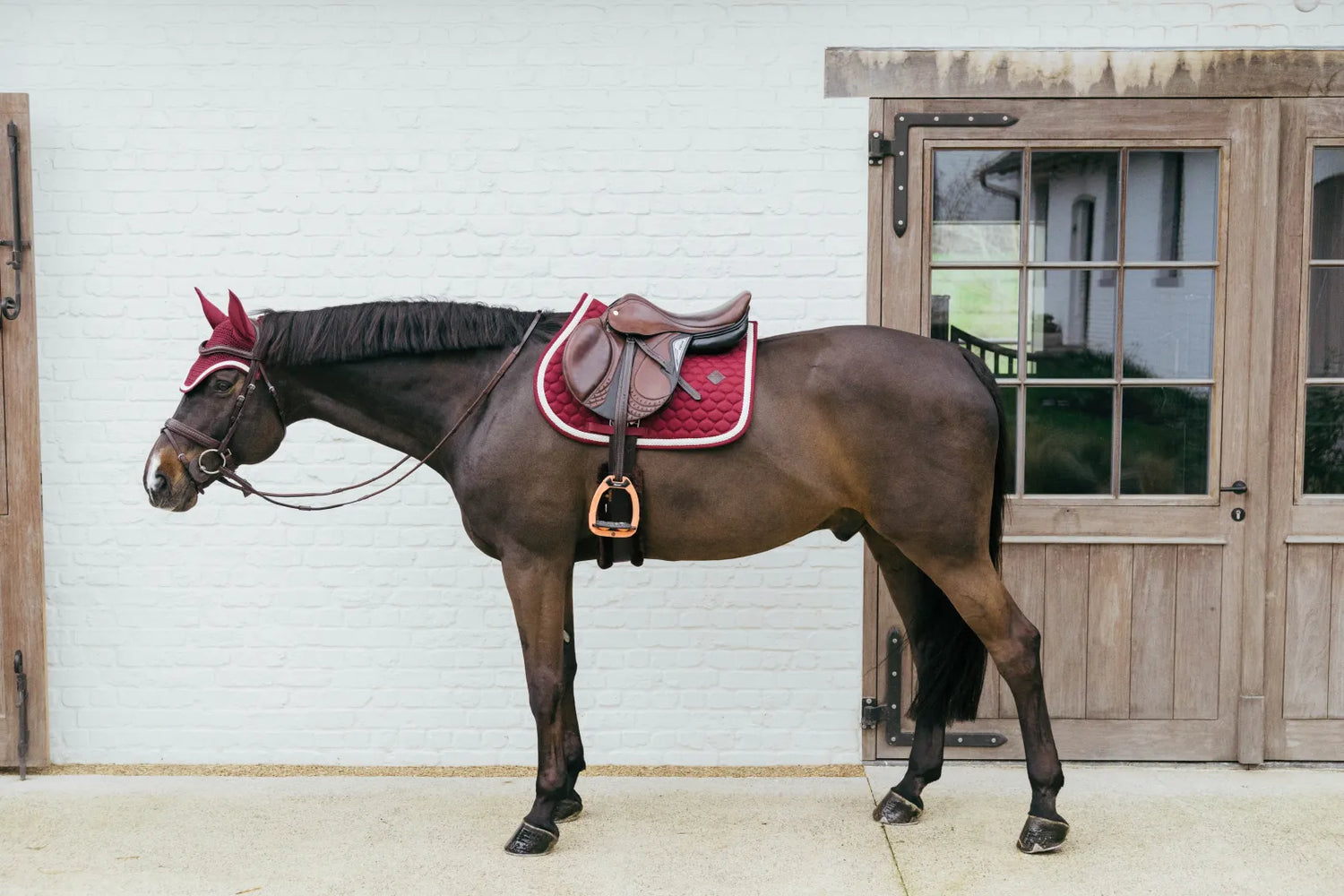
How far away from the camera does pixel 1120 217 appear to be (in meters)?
3.64

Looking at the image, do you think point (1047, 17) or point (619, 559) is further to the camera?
point (1047, 17)

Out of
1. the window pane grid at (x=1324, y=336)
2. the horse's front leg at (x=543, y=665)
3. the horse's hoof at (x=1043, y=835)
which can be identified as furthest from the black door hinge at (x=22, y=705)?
the window pane grid at (x=1324, y=336)

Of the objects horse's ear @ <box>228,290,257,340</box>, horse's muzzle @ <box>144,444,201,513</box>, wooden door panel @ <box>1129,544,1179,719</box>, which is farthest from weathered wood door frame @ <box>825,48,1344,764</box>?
horse's muzzle @ <box>144,444,201,513</box>

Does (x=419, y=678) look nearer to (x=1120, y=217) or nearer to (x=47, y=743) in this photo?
(x=47, y=743)

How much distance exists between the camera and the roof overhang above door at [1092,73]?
11.7 feet

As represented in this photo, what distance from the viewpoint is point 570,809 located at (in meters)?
3.29

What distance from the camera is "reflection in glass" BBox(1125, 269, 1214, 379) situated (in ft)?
12.0

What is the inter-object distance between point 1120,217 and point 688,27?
1596 millimetres

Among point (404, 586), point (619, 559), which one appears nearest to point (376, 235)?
point (404, 586)

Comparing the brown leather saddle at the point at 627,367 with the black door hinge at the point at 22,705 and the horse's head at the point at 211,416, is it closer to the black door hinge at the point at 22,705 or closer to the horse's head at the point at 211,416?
the horse's head at the point at 211,416

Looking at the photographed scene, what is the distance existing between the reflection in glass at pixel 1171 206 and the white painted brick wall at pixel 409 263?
1.31ft

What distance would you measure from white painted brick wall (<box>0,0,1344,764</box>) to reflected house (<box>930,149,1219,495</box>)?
389 mm

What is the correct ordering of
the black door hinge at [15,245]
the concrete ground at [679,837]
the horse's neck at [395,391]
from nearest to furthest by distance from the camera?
the concrete ground at [679,837] → the horse's neck at [395,391] → the black door hinge at [15,245]

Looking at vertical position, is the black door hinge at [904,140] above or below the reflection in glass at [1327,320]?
above
